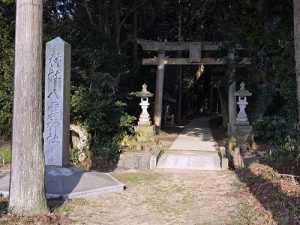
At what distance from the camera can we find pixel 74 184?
7641 millimetres

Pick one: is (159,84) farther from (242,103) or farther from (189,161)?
(189,161)

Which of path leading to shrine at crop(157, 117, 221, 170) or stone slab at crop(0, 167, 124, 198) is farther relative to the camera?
path leading to shrine at crop(157, 117, 221, 170)

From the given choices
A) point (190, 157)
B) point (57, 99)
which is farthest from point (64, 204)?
point (190, 157)

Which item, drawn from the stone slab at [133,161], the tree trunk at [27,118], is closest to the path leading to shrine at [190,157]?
the stone slab at [133,161]

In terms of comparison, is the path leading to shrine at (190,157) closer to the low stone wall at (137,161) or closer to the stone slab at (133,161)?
the low stone wall at (137,161)

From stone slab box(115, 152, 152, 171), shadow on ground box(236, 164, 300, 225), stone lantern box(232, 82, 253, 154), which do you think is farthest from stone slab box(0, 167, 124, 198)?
stone lantern box(232, 82, 253, 154)

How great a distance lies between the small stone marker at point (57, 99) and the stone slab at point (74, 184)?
1.91ft

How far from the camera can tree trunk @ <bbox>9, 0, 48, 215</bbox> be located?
5285mm

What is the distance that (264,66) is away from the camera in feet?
50.2

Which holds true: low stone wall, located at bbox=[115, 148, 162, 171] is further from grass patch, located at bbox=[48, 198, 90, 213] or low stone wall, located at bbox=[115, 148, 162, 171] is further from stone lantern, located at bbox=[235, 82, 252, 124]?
stone lantern, located at bbox=[235, 82, 252, 124]

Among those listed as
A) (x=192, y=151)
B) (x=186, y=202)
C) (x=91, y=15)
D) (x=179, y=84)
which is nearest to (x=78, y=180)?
(x=186, y=202)

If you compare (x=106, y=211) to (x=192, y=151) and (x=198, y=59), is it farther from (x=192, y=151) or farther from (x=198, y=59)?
(x=198, y=59)

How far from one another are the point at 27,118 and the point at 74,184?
2.66 metres

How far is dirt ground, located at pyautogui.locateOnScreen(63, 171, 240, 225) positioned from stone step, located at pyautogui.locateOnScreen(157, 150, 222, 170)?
133 centimetres
